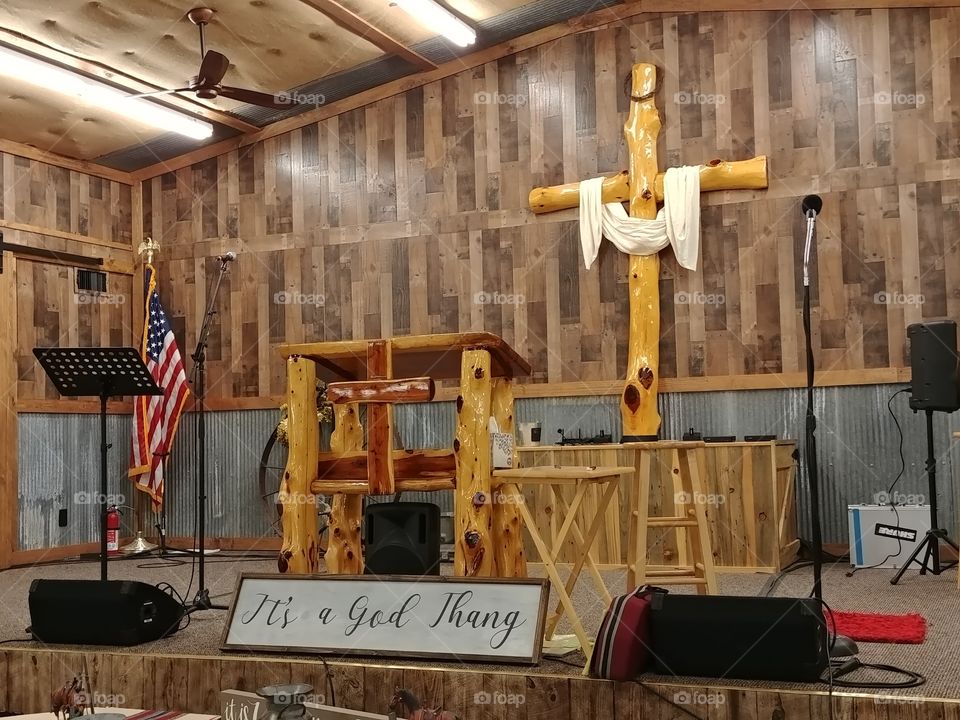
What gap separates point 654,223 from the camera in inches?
280

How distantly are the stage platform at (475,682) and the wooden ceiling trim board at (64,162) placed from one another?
181 inches

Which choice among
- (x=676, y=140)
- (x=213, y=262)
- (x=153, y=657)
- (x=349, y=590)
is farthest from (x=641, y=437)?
(x=213, y=262)

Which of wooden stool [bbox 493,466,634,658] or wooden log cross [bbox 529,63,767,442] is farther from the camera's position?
wooden log cross [bbox 529,63,767,442]

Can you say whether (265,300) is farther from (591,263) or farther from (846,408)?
(846,408)

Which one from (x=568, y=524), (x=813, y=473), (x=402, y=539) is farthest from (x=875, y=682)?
(x=402, y=539)

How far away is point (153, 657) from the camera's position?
3.90 meters

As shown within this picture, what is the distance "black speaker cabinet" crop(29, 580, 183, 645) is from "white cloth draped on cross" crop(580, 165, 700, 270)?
4302mm

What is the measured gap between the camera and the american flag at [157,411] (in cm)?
839

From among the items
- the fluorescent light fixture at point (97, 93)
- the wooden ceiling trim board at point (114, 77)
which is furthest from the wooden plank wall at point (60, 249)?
the wooden ceiling trim board at point (114, 77)

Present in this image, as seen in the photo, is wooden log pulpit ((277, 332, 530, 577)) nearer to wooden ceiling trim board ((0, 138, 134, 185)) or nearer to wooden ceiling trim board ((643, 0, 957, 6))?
wooden ceiling trim board ((643, 0, 957, 6))

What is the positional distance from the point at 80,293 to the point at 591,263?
179 inches

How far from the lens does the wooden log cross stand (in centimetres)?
696

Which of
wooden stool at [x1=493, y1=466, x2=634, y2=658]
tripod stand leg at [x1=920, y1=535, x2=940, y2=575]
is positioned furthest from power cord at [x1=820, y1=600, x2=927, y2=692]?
tripod stand leg at [x1=920, y1=535, x2=940, y2=575]

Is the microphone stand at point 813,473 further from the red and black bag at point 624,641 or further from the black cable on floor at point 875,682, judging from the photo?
the red and black bag at point 624,641
